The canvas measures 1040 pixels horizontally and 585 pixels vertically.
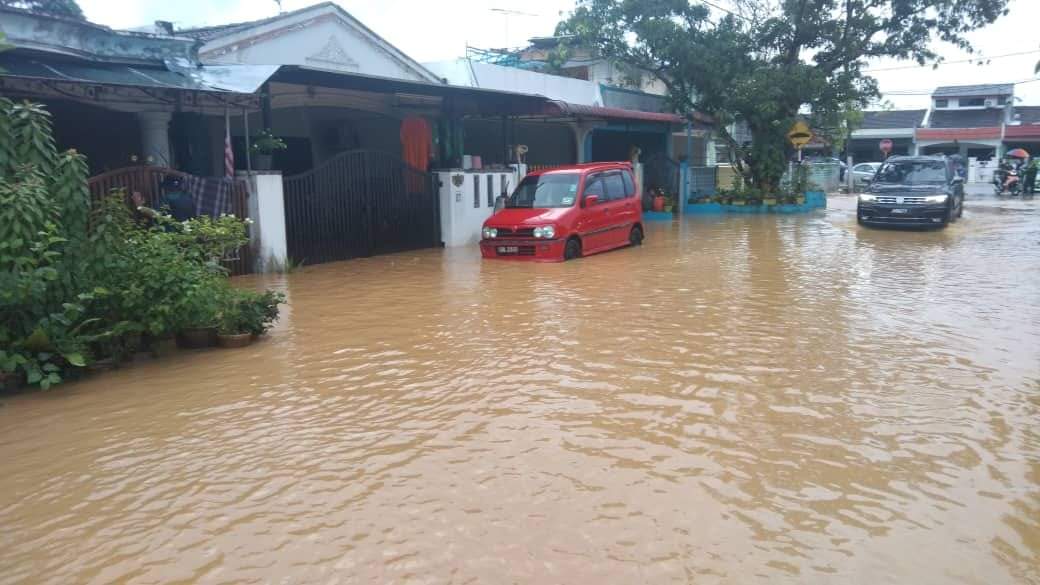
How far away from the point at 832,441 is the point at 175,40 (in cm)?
1267

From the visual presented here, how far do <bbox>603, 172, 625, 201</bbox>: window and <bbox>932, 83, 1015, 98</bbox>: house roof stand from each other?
1731 inches

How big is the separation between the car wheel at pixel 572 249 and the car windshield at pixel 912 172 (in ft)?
33.9

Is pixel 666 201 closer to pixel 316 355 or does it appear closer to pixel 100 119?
pixel 100 119

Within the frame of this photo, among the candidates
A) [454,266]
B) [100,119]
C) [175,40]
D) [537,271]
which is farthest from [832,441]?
[100,119]

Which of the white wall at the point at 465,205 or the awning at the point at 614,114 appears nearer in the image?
the white wall at the point at 465,205

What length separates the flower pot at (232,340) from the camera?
7.57 meters

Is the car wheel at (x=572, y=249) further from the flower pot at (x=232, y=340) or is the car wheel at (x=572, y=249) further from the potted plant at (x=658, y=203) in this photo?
the potted plant at (x=658, y=203)

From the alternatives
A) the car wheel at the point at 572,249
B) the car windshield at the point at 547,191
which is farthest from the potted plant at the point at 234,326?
the car windshield at the point at 547,191

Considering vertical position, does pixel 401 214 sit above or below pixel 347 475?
above

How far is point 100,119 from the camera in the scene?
1424cm

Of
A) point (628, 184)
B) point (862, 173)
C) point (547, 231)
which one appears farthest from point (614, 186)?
point (862, 173)

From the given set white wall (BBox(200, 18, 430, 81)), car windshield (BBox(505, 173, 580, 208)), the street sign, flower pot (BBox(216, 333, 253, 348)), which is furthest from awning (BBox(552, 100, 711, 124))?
flower pot (BBox(216, 333, 253, 348))

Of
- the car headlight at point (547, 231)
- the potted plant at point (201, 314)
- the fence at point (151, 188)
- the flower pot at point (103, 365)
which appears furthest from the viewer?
the car headlight at point (547, 231)

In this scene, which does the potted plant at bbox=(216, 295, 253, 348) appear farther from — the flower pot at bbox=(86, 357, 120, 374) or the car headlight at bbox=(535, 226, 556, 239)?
the car headlight at bbox=(535, 226, 556, 239)
